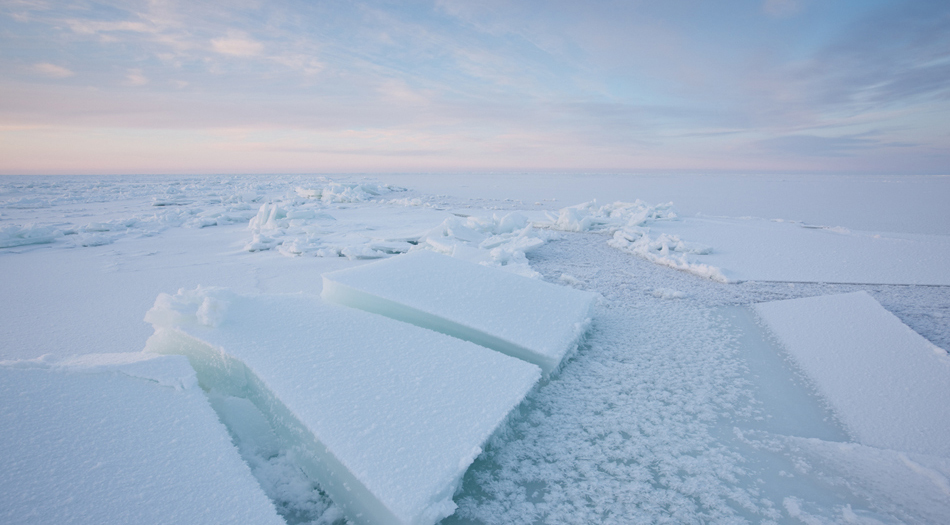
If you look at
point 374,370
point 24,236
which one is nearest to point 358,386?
point 374,370

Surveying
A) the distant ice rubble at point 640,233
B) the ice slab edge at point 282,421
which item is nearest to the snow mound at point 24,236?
the ice slab edge at point 282,421

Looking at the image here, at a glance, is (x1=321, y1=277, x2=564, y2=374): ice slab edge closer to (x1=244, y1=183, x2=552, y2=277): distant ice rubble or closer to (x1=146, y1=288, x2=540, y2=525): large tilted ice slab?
(x1=146, y1=288, x2=540, y2=525): large tilted ice slab

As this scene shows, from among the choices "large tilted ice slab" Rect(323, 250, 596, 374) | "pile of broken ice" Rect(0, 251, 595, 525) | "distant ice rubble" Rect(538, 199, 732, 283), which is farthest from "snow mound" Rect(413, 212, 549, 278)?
"pile of broken ice" Rect(0, 251, 595, 525)

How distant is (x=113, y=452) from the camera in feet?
3.27

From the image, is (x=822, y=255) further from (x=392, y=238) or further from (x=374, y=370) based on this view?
(x=374, y=370)

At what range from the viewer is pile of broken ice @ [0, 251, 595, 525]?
0.95 m

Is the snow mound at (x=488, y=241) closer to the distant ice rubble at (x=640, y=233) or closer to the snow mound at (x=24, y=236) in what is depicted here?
the distant ice rubble at (x=640, y=233)

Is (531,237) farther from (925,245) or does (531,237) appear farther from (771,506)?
(925,245)

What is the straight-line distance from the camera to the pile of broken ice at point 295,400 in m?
0.95

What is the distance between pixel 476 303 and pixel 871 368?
1939 millimetres

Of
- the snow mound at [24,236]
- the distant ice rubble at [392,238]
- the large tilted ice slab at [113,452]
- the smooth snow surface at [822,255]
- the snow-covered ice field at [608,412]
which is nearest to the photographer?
the large tilted ice slab at [113,452]

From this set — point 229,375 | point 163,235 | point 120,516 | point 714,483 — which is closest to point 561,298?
point 714,483

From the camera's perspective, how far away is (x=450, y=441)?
118 centimetres

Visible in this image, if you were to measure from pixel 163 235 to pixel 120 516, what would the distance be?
255 inches
